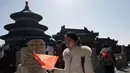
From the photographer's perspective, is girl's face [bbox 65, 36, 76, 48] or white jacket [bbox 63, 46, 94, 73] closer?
white jacket [bbox 63, 46, 94, 73]

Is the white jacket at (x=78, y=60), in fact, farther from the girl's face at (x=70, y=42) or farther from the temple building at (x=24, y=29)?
the temple building at (x=24, y=29)

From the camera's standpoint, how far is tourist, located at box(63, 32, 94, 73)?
2965 mm

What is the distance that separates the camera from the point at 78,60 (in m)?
3.03

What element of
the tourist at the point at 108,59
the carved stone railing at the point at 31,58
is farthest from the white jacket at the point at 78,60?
the carved stone railing at the point at 31,58

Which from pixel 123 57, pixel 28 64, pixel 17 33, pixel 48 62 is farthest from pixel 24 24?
pixel 48 62

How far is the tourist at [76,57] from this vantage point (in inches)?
117

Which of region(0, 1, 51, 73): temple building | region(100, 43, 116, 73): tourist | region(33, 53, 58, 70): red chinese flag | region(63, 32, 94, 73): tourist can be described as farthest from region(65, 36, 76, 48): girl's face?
region(0, 1, 51, 73): temple building

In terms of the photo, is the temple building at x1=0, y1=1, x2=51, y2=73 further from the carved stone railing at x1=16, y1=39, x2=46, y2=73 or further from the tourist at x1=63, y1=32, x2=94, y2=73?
the tourist at x1=63, y1=32, x2=94, y2=73

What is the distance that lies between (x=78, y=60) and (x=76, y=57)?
0.06 m

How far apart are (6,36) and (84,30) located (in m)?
12.0

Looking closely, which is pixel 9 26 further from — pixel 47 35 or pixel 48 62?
pixel 48 62

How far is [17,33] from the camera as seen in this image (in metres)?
22.8

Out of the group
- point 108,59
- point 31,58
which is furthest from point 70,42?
point 31,58

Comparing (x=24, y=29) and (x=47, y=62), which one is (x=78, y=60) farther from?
(x=24, y=29)
